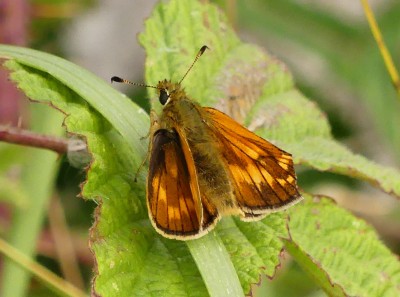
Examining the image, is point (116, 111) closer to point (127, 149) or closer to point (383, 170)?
point (127, 149)

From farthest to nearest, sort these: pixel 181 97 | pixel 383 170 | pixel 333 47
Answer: pixel 333 47 → pixel 383 170 → pixel 181 97

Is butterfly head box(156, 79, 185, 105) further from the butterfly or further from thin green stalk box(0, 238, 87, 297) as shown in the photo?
thin green stalk box(0, 238, 87, 297)

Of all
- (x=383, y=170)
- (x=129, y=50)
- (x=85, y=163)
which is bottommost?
(x=129, y=50)

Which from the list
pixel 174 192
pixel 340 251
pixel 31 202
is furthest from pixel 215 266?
pixel 31 202

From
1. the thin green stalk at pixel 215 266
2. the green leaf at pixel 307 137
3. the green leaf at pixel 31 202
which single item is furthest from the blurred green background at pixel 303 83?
the thin green stalk at pixel 215 266

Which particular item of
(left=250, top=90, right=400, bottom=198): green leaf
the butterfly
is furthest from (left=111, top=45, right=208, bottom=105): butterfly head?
(left=250, top=90, right=400, bottom=198): green leaf

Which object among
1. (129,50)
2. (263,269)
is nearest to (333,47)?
(129,50)

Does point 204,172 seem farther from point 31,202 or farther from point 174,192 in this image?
point 31,202
